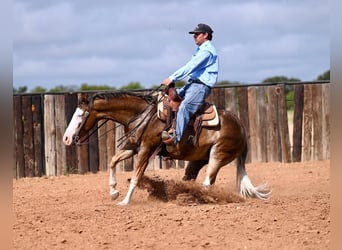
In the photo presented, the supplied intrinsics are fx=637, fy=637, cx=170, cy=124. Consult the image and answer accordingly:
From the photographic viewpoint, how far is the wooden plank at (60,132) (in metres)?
14.7

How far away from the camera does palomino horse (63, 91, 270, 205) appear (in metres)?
9.52

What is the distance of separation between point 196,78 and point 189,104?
1.38 ft

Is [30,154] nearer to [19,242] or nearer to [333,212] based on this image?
[19,242]

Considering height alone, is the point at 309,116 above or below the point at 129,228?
above

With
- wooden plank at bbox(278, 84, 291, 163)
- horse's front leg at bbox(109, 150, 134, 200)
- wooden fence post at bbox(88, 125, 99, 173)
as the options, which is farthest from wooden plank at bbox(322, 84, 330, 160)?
horse's front leg at bbox(109, 150, 134, 200)

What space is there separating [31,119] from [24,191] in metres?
2.89

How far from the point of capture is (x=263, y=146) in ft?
50.5

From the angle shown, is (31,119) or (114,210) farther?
(31,119)

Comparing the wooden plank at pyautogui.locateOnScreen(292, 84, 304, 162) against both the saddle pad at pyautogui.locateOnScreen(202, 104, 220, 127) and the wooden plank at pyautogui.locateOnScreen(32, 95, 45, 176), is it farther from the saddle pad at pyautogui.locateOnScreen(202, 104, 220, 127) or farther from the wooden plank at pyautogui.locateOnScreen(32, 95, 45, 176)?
the saddle pad at pyautogui.locateOnScreen(202, 104, 220, 127)

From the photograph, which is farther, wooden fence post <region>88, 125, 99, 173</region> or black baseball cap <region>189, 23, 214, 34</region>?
wooden fence post <region>88, 125, 99, 173</region>

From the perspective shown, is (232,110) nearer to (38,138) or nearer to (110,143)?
(110,143)

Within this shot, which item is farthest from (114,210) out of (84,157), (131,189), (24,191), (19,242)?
(84,157)

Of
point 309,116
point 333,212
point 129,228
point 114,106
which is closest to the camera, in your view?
point 333,212

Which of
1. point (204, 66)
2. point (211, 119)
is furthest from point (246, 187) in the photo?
point (204, 66)
